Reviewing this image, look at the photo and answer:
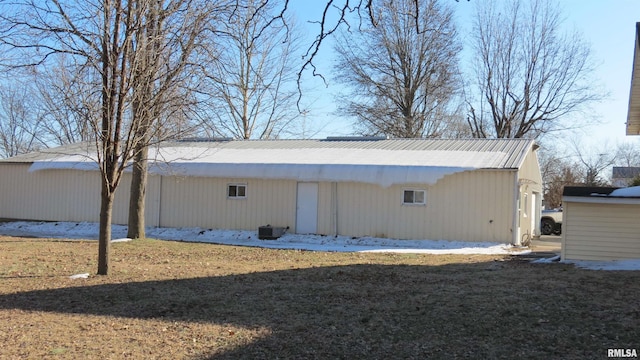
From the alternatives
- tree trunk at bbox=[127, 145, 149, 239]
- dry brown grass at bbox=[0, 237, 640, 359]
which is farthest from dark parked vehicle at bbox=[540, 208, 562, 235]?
tree trunk at bbox=[127, 145, 149, 239]

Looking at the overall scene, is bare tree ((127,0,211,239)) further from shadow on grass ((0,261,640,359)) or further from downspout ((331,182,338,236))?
downspout ((331,182,338,236))

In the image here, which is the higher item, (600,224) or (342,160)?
(342,160)

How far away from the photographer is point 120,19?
8.84m

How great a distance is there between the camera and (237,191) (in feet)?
68.0

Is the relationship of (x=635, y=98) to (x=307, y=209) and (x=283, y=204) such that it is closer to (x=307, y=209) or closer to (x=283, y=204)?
(x=307, y=209)

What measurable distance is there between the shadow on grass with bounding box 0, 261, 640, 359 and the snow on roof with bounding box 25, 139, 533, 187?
830 cm

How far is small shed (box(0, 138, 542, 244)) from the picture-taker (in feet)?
58.7

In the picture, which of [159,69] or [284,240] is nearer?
[159,69]

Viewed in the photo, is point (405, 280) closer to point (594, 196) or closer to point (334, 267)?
point (334, 267)

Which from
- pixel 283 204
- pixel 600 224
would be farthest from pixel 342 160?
pixel 600 224

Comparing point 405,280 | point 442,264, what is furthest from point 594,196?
point 405,280

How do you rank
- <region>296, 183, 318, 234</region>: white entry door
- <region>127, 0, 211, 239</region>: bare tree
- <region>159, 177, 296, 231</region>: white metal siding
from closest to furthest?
<region>127, 0, 211, 239</region>: bare tree
<region>296, 183, 318, 234</region>: white entry door
<region>159, 177, 296, 231</region>: white metal siding

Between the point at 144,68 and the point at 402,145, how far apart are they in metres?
15.0

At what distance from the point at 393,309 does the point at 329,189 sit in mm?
12469
